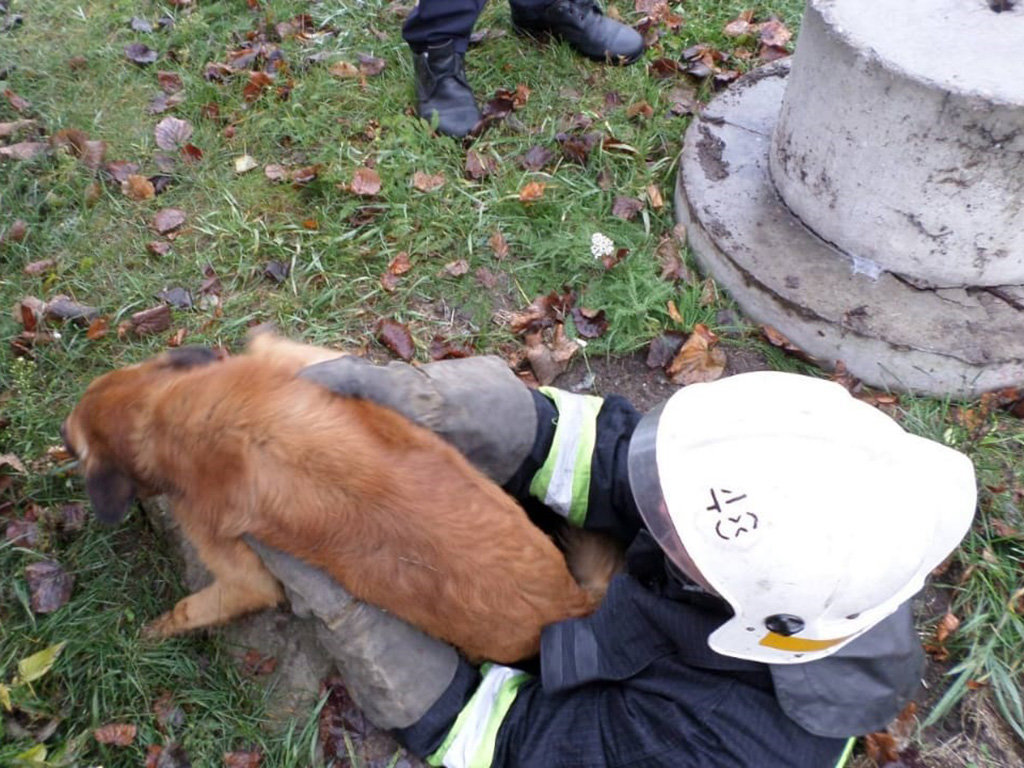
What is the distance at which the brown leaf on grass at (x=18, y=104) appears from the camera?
187 inches

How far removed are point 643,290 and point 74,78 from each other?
3555mm

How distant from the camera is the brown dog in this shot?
2252 millimetres

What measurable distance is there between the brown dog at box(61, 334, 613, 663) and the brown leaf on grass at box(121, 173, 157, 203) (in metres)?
2.06

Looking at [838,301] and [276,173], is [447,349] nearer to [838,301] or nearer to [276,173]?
[276,173]

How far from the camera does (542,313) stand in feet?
12.4

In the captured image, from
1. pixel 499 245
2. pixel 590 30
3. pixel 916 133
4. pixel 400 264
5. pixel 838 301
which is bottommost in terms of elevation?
pixel 400 264

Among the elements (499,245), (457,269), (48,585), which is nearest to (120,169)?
(457,269)

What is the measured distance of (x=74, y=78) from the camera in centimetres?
498

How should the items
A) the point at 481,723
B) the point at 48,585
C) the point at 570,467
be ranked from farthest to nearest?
the point at 48,585, the point at 570,467, the point at 481,723

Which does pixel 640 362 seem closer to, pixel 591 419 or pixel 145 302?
pixel 591 419

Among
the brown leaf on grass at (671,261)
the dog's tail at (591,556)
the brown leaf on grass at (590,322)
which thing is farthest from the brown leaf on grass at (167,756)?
the brown leaf on grass at (671,261)

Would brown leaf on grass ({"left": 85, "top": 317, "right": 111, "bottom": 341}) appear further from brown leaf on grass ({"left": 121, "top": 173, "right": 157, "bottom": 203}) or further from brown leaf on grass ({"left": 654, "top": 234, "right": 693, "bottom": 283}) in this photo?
brown leaf on grass ({"left": 654, "top": 234, "right": 693, "bottom": 283})

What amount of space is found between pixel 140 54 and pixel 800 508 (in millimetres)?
4790

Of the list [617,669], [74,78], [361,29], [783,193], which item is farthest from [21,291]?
[783,193]
